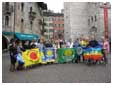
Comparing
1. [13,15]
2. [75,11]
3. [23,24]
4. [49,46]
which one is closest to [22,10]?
[23,24]

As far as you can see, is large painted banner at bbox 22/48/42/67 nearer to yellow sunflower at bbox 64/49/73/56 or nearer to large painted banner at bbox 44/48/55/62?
large painted banner at bbox 44/48/55/62

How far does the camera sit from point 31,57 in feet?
49.2

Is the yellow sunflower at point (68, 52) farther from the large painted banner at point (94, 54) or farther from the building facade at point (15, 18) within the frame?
the building facade at point (15, 18)

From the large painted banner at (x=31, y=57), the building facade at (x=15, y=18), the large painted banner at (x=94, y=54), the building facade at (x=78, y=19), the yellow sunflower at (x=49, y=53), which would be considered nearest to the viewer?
the large painted banner at (x=31, y=57)

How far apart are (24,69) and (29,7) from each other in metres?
29.9

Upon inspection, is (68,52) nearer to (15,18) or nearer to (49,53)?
(49,53)

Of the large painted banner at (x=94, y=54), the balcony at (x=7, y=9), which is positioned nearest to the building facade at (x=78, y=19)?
the balcony at (x=7, y=9)

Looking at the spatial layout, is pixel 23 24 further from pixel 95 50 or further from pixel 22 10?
pixel 95 50

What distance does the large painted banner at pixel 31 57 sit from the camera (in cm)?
1449

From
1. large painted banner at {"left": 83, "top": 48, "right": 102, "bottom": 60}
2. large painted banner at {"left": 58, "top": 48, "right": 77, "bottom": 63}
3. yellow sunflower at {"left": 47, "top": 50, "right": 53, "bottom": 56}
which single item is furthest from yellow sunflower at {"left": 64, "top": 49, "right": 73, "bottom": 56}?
large painted banner at {"left": 83, "top": 48, "right": 102, "bottom": 60}

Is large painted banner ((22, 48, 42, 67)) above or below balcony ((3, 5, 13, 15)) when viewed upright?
below

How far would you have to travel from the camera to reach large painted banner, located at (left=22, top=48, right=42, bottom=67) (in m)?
14.5

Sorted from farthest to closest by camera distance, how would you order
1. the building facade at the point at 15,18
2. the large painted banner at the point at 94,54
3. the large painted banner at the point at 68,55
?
the building facade at the point at 15,18 → the large painted banner at the point at 68,55 → the large painted banner at the point at 94,54

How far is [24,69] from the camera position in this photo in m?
14.1
